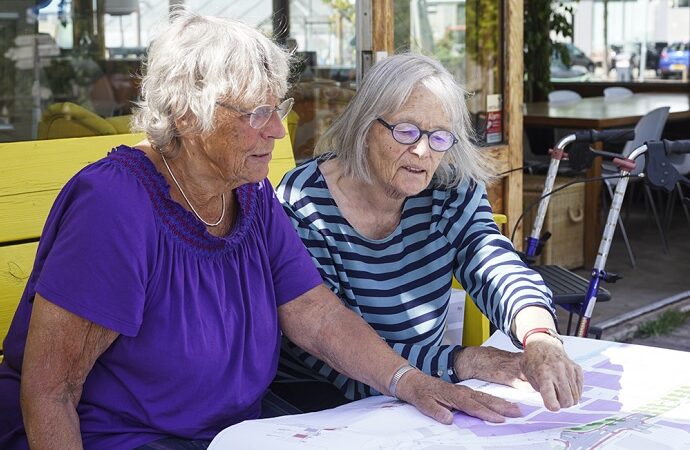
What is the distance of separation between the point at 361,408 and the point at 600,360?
1.73 ft

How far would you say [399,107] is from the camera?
7.50ft

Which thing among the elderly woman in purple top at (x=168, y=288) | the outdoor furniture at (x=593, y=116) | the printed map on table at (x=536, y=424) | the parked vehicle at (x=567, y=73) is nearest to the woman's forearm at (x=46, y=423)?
the elderly woman in purple top at (x=168, y=288)

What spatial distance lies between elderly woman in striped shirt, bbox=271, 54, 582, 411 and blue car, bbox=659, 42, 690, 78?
1016 cm

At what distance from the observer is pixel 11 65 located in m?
4.79

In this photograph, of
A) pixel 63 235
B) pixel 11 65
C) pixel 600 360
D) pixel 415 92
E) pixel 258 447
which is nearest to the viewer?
pixel 258 447

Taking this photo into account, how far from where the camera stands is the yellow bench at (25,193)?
241 centimetres

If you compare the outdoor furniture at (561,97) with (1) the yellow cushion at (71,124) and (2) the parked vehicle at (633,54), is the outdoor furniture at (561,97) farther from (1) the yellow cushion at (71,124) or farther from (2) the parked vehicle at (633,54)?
(1) the yellow cushion at (71,124)

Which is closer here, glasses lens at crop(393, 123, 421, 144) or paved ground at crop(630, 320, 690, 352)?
glasses lens at crop(393, 123, 421, 144)

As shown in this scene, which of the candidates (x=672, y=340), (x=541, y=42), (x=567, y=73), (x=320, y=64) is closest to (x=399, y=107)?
(x=320, y=64)

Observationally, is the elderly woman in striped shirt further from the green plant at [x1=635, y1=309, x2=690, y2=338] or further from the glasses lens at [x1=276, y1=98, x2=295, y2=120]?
the green plant at [x1=635, y1=309, x2=690, y2=338]

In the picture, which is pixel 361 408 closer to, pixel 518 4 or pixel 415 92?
pixel 415 92

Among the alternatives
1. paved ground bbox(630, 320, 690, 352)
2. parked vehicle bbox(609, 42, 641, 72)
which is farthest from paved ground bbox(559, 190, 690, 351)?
parked vehicle bbox(609, 42, 641, 72)

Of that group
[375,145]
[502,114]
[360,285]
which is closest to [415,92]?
[375,145]

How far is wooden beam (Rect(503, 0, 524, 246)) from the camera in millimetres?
4793
